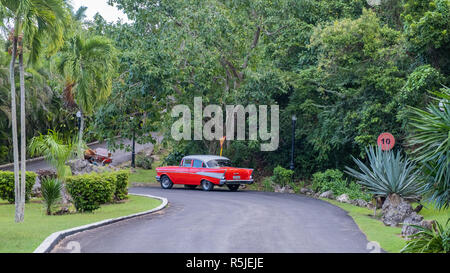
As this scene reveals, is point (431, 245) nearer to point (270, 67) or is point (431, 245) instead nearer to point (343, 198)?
point (343, 198)

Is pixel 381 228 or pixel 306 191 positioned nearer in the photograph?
pixel 381 228

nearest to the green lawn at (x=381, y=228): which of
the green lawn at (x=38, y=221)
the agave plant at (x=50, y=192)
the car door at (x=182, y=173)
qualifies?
the green lawn at (x=38, y=221)

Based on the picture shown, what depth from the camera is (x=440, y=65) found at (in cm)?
2169

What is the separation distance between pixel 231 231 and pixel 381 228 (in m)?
4.21

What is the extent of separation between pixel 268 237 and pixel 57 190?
790 cm

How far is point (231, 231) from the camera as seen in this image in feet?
41.5

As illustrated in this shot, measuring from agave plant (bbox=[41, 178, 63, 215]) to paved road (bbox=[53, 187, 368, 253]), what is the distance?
128 inches

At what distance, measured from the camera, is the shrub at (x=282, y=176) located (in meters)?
28.3

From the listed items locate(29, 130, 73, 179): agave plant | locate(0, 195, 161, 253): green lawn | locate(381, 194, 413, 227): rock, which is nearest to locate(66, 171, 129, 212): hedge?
locate(0, 195, 161, 253): green lawn

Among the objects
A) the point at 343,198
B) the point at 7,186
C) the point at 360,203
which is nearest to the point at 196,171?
the point at 343,198

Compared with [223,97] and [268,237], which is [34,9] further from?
[223,97]

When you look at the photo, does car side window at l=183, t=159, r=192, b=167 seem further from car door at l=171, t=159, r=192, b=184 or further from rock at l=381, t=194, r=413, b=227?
rock at l=381, t=194, r=413, b=227
